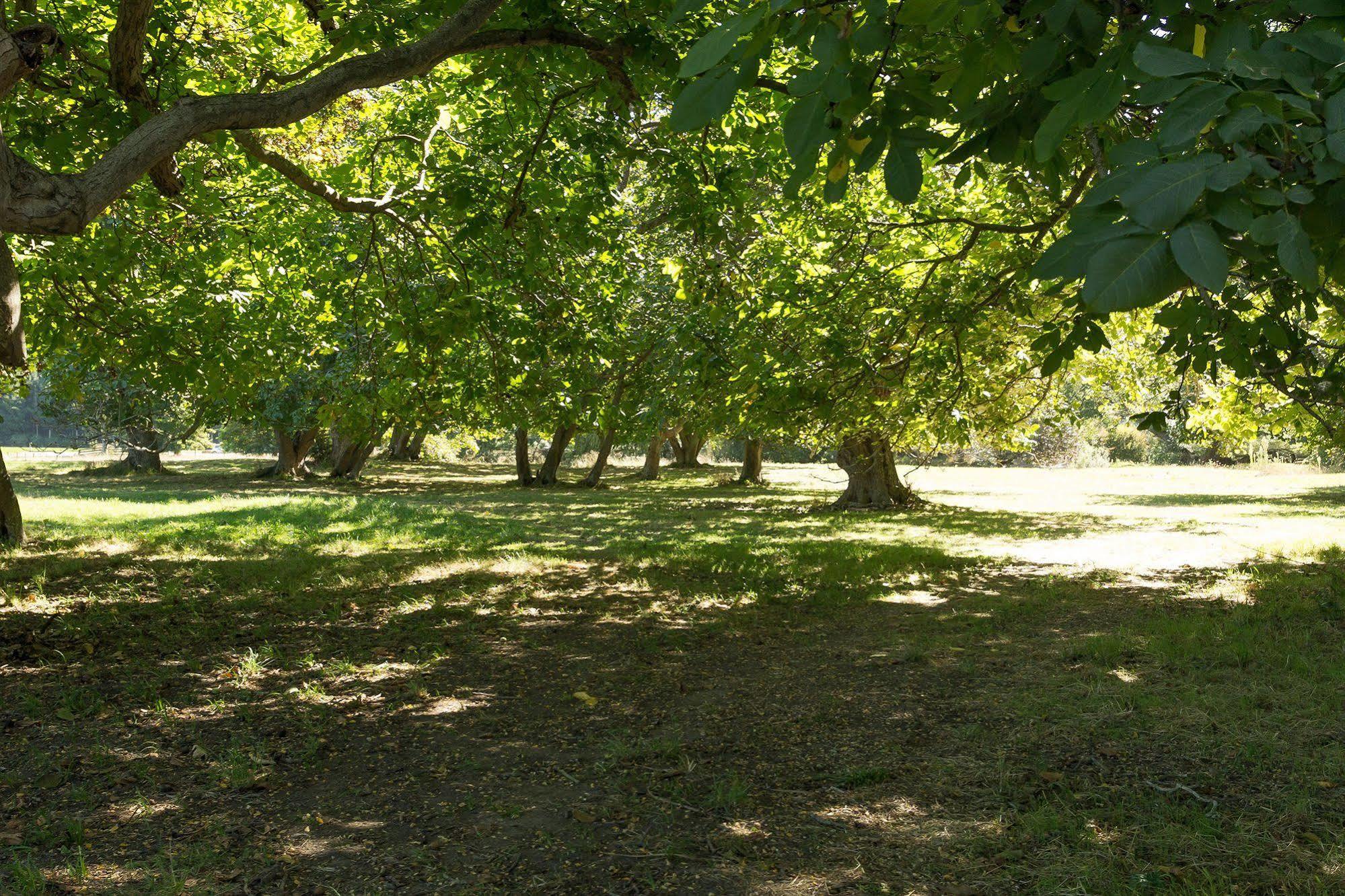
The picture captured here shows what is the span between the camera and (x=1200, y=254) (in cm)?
149

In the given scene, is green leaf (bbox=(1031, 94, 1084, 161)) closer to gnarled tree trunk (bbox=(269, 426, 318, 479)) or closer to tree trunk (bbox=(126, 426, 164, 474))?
gnarled tree trunk (bbox=(269, 426, 318, 479))

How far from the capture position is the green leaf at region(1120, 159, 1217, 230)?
152cm

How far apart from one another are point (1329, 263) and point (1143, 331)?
11331 mm

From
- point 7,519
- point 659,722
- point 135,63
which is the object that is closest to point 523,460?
point 7,519

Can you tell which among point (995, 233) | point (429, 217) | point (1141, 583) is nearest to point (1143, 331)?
point (1141, 583)

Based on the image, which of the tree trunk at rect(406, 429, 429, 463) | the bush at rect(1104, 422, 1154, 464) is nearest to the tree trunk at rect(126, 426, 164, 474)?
the tree trunk at rect(406, 429, 429, 463)

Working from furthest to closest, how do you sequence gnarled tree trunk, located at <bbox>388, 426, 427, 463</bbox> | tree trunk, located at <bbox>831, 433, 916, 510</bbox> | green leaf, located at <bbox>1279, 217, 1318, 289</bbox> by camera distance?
gnarled tree trunk, located at <bbox>388, 426, 427, 463</bbox> < tree trunk, located at <bbox>831, 433, 916, 510</bbox> < green leaf, located at <bbox>1279, 217, 1318, 289</bbox>

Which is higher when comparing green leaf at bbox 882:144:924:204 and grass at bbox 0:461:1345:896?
green leaf at bbox 882:144:924:204

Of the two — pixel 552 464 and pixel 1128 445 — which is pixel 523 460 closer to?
pixel 552 464

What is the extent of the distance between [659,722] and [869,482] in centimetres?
1646

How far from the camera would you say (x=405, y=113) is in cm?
1037

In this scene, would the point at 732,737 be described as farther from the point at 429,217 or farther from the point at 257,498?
the point at 257,498

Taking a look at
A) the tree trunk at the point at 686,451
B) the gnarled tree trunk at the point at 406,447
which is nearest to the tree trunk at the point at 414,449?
the gnarled tree trunk at the point at 406,447

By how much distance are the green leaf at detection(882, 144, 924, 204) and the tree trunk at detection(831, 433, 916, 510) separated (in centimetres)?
1827
